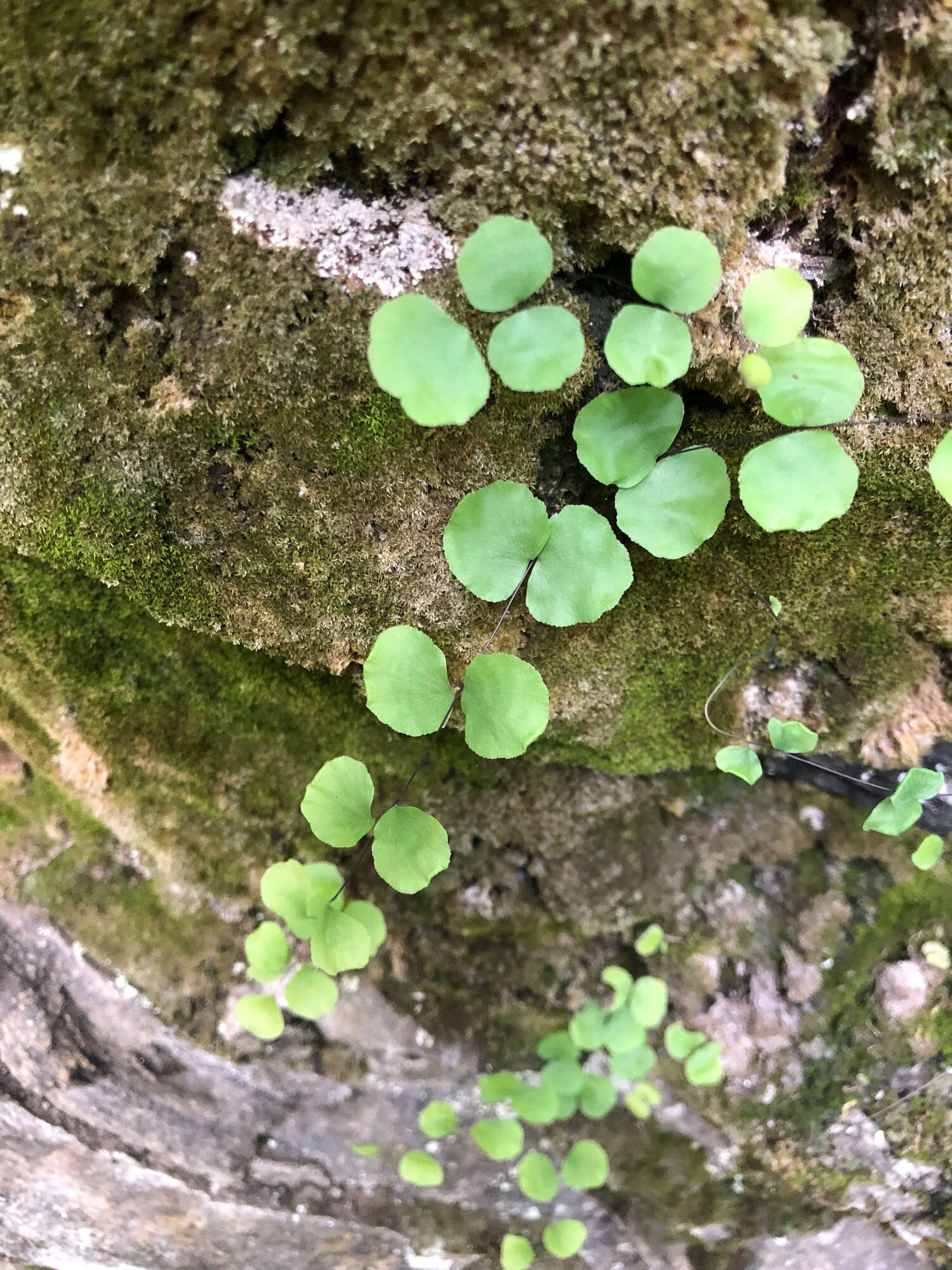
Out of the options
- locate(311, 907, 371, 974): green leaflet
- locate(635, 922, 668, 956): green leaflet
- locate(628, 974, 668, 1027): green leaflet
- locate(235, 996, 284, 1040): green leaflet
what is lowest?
locate(628, 974, 668, 1027): green leaflet

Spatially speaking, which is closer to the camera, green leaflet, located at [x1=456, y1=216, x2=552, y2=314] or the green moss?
green leaflet, located at [x1=456, y1=216, x2=552, y2=314]

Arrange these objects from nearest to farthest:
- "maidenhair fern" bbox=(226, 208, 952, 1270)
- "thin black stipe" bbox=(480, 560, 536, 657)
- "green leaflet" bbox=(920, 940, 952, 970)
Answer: "maidenhair fern" bbox=(226, 208, 952, 1270), "thin black stipe" bbox=(480, 560, 536, 657), "green leaflet" bbox=(920, 940, 952, 970)

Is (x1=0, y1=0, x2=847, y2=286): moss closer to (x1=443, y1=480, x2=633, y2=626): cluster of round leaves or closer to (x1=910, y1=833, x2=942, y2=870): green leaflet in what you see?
(x1=443, y1=480, x2=633, y2=626): cluster of round leaves

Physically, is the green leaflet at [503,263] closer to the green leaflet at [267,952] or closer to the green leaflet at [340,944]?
the green leaflet at [340,944]

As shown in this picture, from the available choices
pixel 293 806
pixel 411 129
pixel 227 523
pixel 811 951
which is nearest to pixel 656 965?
pixel 811 951

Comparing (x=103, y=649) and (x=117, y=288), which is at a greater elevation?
(x=117, y=288)

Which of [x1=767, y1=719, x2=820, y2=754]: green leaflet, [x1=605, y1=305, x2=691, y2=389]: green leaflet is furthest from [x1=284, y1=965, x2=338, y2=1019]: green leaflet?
[x1=605, y1=305, x2=691, y2=389]: green leaflet

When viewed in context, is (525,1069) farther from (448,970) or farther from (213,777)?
(213,777)
